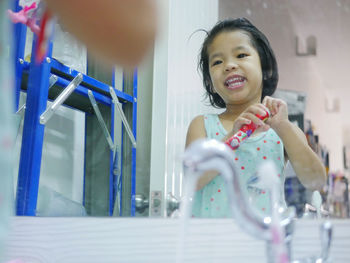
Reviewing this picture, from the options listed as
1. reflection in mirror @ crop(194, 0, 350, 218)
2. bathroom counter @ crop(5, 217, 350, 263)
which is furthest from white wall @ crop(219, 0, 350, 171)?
bathroom counter @ crop(5, 217, 350, 263)

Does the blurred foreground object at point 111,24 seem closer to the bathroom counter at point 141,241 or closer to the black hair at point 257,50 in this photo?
the black hair at point 257,50

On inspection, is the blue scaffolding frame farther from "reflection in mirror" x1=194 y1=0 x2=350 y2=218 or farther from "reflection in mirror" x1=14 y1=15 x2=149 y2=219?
"reflection in mirror" x1=194 y1=0 x2=350 y2=218

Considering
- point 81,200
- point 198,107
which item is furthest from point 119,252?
point 198,107

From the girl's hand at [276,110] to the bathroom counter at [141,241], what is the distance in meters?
0.14

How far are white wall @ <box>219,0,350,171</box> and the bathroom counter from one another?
0.11 m

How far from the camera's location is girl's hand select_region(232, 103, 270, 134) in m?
0.62

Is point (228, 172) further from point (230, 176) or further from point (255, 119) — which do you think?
point (255, 119)

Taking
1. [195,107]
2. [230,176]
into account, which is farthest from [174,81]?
[230,176]

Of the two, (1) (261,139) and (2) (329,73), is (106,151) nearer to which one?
(1) (261,139)

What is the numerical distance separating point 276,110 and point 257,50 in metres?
0.09

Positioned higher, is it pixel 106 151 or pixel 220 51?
pixel 220 51

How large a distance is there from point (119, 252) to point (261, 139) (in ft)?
0.81

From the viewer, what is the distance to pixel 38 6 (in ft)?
2.32

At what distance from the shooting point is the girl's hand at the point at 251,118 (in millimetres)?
625
